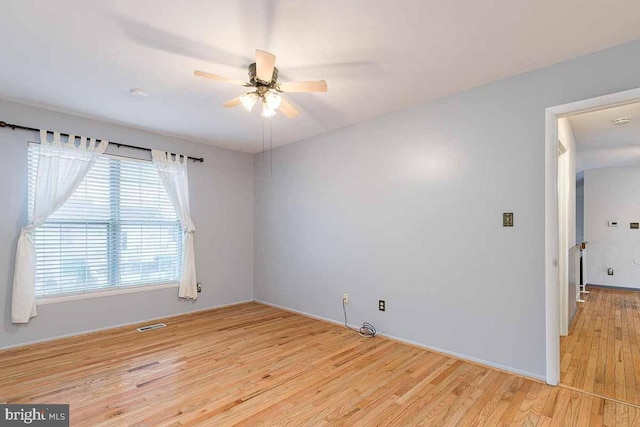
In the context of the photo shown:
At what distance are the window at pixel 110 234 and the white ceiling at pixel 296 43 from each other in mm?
1017

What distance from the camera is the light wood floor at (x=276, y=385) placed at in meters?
2.07

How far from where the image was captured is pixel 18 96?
3.15 metres

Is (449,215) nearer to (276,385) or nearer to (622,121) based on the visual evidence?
(276,385)

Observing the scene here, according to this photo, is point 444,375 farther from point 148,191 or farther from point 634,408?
point 148,191

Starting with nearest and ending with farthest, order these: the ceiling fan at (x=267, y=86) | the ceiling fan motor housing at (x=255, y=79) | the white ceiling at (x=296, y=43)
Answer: the white ceiling at (x=296, y=43), the ceiling fan at (x=267, y=86), the ceiling fan motor housing at (x=255, y=79)

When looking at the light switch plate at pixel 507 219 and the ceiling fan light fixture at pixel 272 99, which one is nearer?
the ceiling fan light fixture at pixel 272 99

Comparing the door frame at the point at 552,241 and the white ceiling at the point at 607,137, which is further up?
the white ceiling at the point at 607,137

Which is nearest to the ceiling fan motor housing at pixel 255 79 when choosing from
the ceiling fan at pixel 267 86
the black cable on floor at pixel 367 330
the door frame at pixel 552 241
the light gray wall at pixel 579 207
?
the ceiling fan at pixel 267 86

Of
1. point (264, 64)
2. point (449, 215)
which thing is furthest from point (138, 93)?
point (449, 215)

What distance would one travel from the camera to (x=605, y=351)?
3119mm

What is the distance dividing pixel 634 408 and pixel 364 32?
3.09 metres

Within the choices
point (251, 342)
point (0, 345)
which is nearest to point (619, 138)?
point (251, 342)

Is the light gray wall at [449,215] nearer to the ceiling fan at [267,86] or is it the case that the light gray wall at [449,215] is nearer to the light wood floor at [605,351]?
the light wood floor at [605,351]

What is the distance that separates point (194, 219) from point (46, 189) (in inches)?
66.9
